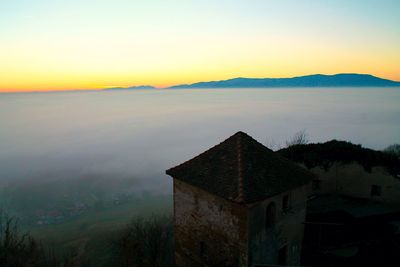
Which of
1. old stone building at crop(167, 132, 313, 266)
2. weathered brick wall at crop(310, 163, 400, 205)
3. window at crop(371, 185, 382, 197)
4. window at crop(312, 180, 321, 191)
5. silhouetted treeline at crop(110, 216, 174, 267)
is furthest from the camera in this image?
window at crop(312, 180, 321, 191)

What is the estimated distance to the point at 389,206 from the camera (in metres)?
22.3

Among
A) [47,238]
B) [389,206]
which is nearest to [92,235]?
[47,238]

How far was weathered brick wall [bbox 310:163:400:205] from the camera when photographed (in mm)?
22344

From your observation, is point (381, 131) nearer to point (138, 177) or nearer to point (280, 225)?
point (138, 177)

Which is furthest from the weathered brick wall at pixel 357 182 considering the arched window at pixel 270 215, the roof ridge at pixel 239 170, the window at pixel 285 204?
the arched window at pixel 270 215

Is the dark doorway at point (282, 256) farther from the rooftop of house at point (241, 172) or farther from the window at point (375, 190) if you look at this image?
the window at point (375, 190)

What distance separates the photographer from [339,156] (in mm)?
24047

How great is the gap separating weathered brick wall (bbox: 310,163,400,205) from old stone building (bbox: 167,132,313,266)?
890cm

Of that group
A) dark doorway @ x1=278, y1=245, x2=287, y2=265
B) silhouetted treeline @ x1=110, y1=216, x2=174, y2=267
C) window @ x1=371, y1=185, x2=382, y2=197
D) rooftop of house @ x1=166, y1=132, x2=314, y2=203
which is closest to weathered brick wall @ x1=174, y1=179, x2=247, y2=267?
rooftop of house @ x1=166, y1=132, x2=314, y2=203

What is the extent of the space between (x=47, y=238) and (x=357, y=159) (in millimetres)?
35312

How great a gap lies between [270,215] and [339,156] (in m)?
12.3

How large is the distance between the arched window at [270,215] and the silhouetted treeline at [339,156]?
439 inches

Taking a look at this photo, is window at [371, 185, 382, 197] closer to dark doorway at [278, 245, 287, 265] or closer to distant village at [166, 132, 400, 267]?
distant village at [166, 132, 400, 267]

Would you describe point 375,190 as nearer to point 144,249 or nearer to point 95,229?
point 144,249
